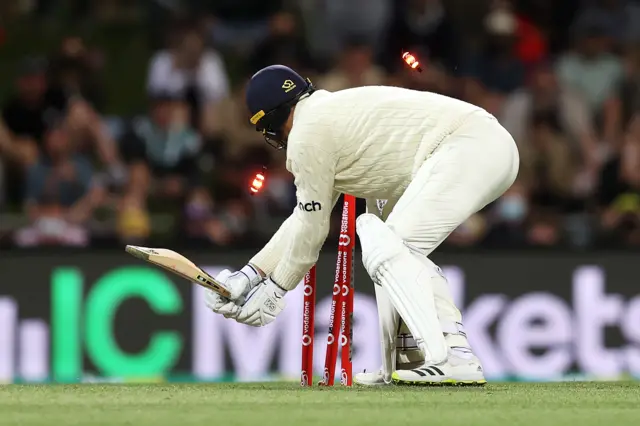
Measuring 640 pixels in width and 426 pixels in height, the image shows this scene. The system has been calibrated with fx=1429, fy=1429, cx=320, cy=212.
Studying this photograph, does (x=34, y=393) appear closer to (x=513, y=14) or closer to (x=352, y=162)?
(x=352, y=162)

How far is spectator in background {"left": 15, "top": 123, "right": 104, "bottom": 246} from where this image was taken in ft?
33.4

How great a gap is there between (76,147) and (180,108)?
875 mm

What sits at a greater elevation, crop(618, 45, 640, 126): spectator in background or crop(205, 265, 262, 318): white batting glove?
crop(618, 45, 640, 126): spectator in background

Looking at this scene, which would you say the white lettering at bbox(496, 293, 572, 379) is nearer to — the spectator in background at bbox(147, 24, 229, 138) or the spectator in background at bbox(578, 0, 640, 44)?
the spectator in background at bbox(147, 24, 229, 138)

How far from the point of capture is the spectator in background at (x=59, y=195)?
1018 cm

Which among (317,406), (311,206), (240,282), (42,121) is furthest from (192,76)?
(317,406)

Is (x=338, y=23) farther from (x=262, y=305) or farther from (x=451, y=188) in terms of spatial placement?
(x=451, y=188)

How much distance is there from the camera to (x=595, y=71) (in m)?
12.1

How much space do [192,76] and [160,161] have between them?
1.06 m

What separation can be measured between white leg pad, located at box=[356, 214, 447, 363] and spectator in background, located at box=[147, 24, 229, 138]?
17.8 ft

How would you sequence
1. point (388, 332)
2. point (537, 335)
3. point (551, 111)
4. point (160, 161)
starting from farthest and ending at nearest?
point (551, 111) < point (160, 161) < point (537, 335) < point (388, 332)

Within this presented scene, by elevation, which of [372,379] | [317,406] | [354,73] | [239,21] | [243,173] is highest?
[239,21]

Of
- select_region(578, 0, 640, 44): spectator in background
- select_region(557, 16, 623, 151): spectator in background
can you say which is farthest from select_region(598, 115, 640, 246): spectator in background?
select_region(578, 0, 640, 44): spectator in background

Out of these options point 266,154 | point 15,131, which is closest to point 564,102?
point 266,154
